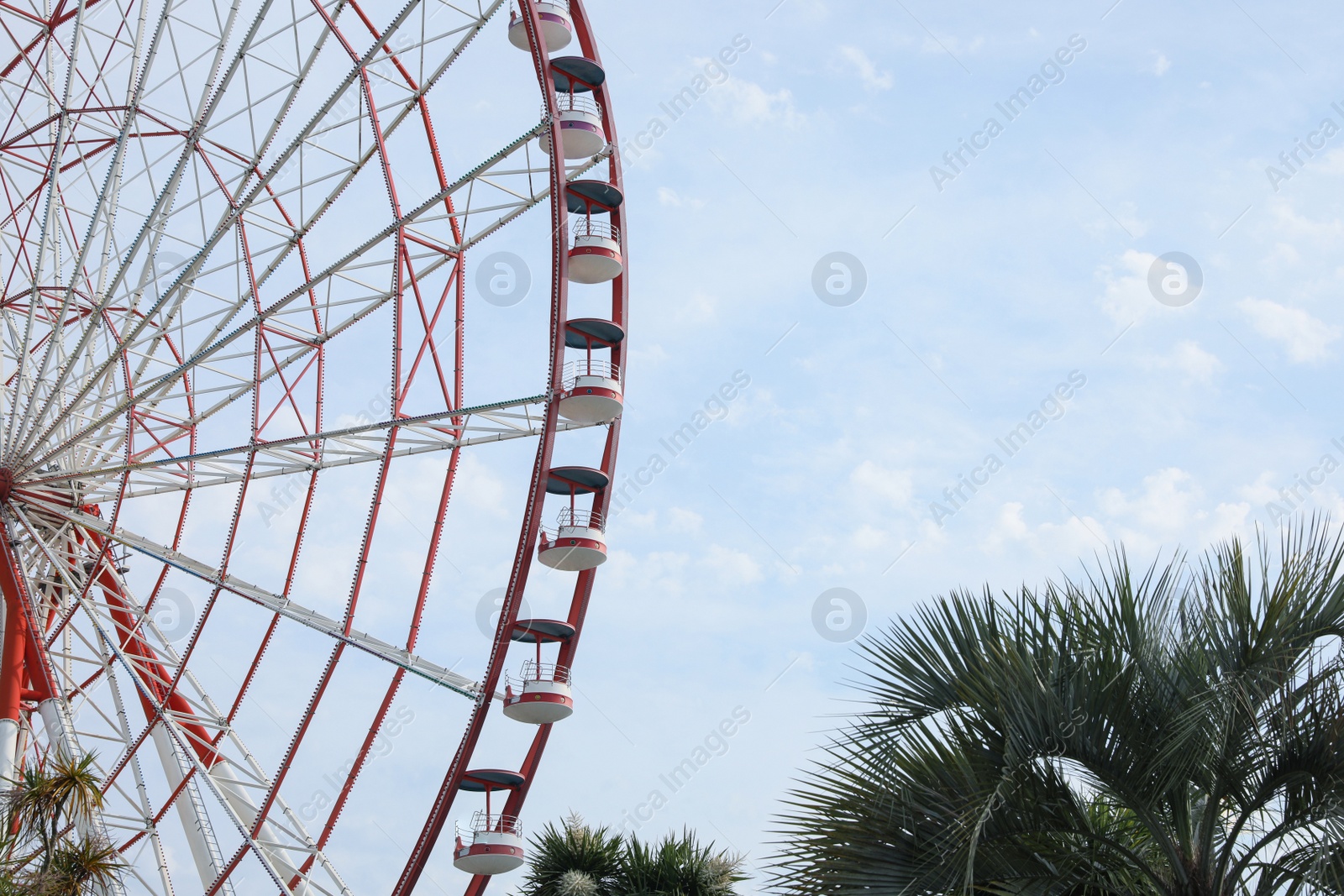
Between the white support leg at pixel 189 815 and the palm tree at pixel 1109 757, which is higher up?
the white support leg at pixel 189 815

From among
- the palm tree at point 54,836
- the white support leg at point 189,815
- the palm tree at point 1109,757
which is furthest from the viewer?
the white support leg at point 189,815

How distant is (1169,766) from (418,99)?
16411mm

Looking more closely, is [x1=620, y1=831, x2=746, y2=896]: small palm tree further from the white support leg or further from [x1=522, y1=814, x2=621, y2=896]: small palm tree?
the white support leg

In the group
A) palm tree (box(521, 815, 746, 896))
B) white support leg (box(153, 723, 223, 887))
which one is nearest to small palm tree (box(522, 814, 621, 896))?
palm tree (box(521, 815, 746, 896))

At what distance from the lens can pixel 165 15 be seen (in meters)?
22.7

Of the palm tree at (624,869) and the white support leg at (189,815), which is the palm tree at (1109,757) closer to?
the palm tree at (624,869)

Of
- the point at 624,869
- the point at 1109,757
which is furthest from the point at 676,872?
the point at 1109,757

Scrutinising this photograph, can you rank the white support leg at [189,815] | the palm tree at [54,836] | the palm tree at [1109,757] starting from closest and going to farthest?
the palm tree at [1109,757] → the palm tree at [54,836] → the white support leg at [189,815]

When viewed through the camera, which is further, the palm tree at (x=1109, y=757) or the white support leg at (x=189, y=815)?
the white support leg at (x=189, y=815)

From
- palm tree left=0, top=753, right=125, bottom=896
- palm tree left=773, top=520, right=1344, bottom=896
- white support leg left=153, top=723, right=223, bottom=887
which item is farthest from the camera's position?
white support leg left=153, top=723, right=223, bottom=887

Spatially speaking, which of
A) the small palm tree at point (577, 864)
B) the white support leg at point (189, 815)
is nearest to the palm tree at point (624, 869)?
the small palm tree at point (577, 864)

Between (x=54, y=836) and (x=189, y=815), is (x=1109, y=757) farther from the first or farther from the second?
(x=189, y=815)

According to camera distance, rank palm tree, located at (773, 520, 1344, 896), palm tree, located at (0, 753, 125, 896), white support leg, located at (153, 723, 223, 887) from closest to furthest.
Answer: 1. palm tree, located at (773, 520, 1344, 896)
2. palm tree, located at (0, 753, 125, 896)
3. white support leg, located at (153, 723, 223, 887)

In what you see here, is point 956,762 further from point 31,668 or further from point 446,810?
point 31,668
